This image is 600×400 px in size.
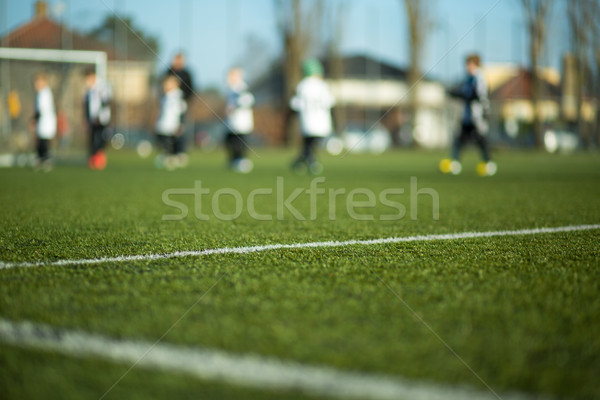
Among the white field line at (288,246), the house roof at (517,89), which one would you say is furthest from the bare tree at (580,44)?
the white field line at (288,246)

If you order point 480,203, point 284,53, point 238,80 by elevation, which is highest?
point 284,53

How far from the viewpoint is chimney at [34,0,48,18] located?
22.4m

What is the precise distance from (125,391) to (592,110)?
118ft

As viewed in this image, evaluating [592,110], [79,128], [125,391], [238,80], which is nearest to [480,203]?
[125,391]

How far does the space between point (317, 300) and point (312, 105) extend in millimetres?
9409

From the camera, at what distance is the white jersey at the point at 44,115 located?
1217 centimetres

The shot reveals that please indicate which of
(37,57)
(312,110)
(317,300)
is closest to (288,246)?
(317,300)

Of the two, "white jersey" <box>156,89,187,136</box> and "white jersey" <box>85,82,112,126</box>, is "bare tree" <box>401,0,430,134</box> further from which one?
"white jersey" <box>85,82,112,126</box>

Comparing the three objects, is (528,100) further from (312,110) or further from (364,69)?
(312,110)

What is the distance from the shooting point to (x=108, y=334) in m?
1.82

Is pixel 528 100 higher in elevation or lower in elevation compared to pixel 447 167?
higher

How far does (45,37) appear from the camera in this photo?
23219 mm

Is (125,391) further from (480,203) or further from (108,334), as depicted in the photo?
(480,203)

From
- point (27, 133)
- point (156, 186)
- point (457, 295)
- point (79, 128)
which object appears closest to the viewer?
point (457, 295)
